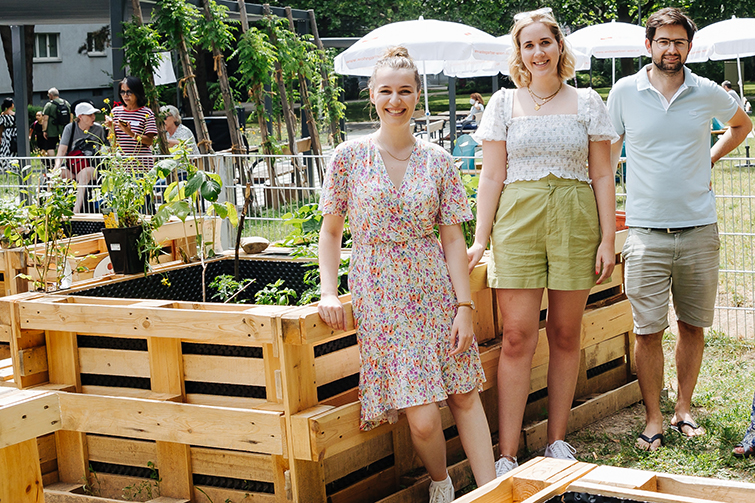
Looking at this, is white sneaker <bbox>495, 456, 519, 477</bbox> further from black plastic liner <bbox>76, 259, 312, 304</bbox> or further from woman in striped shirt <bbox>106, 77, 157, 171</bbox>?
woman in striped shirt <bbox>106, 77, 157, 171</bbox>

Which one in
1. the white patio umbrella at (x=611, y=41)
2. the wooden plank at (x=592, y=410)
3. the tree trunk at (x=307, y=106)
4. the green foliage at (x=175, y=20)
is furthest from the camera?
the white patio umbrella at (x=611, y=41)

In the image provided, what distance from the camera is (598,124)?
136 inches

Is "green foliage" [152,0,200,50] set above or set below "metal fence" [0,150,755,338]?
above

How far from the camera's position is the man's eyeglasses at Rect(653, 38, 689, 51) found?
12.6 ft

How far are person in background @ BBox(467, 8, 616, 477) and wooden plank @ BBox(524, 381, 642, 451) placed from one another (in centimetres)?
46

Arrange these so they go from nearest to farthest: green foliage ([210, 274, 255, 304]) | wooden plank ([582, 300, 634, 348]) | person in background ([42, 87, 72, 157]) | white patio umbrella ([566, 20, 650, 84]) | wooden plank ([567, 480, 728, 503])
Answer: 1. wooden plank ([567, 480, 728, 503])
2. green foliage ([210, 274, 255, 304])
3. wooden plank ([582, 300, 634, 348])
4. white patio umbrella ([566, 20, 650, 84])
5. person in background ([42, 87, 72, 157])

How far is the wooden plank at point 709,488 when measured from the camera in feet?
6.28

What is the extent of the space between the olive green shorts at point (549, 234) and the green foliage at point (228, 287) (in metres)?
1.37

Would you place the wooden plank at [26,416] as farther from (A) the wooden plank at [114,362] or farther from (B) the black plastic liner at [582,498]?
(B) the black plastic liner at [582,498]

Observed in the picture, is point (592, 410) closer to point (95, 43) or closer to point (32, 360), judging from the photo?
point (32, 360)

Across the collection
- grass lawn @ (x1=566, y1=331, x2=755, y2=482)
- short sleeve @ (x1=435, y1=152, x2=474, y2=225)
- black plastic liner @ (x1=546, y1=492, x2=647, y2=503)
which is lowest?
grass lawn @ (x1=566, y1=331, x2=755, y2=482)

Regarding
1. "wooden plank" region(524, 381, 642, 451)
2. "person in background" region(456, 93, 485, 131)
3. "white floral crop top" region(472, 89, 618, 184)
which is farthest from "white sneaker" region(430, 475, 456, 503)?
"person in background" region(456, 93, 485, 131)

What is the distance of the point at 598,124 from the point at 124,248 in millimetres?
2272

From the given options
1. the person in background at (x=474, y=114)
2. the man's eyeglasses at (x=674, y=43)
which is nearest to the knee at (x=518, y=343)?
the man's eyeglasses at (x=674, y=43)
